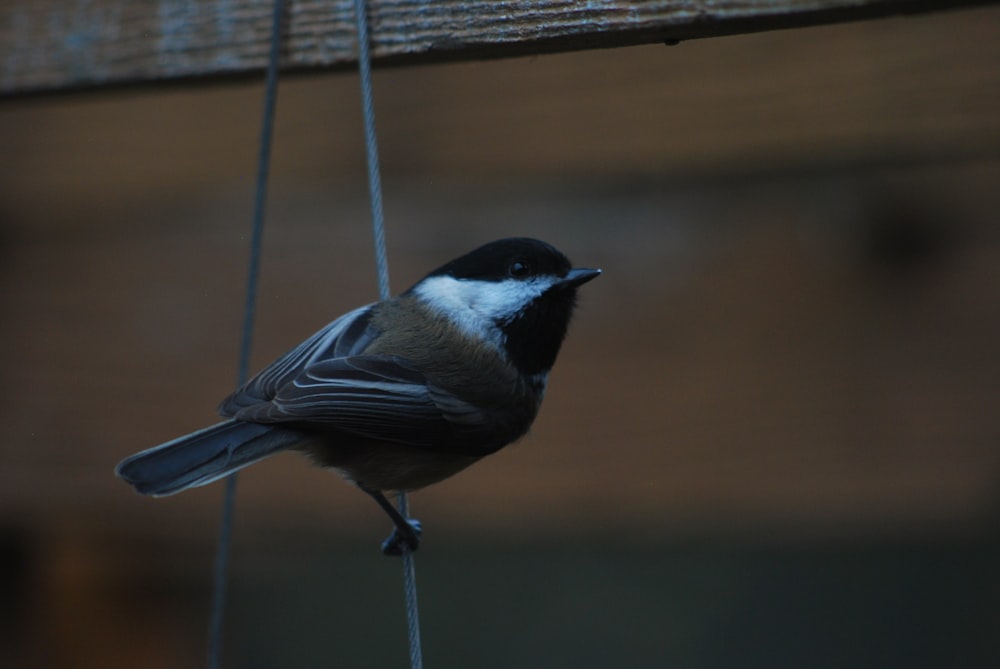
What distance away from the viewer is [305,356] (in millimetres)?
1157

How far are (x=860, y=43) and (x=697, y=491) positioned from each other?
67cm

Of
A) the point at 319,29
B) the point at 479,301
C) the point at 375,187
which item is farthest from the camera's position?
the point at 479,301

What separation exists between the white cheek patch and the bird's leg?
244 millimetres

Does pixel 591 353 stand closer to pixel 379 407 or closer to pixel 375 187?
pixel 379 407

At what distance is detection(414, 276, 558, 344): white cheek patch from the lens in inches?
48.9

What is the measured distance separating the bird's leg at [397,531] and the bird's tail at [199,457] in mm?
201

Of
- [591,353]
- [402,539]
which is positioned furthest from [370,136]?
[591,353]

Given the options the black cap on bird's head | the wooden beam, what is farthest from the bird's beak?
the wooden beam

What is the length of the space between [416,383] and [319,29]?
41cm

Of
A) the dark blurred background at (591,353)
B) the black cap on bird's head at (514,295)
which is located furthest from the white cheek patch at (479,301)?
the dark blurred background at (591,353)

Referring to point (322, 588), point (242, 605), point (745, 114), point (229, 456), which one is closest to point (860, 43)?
point (745, 114)

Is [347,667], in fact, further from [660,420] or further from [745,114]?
[745,114]

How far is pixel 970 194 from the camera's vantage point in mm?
1308

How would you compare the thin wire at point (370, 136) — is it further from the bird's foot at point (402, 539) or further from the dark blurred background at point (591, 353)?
the dark blurred background at point (591, 353)
